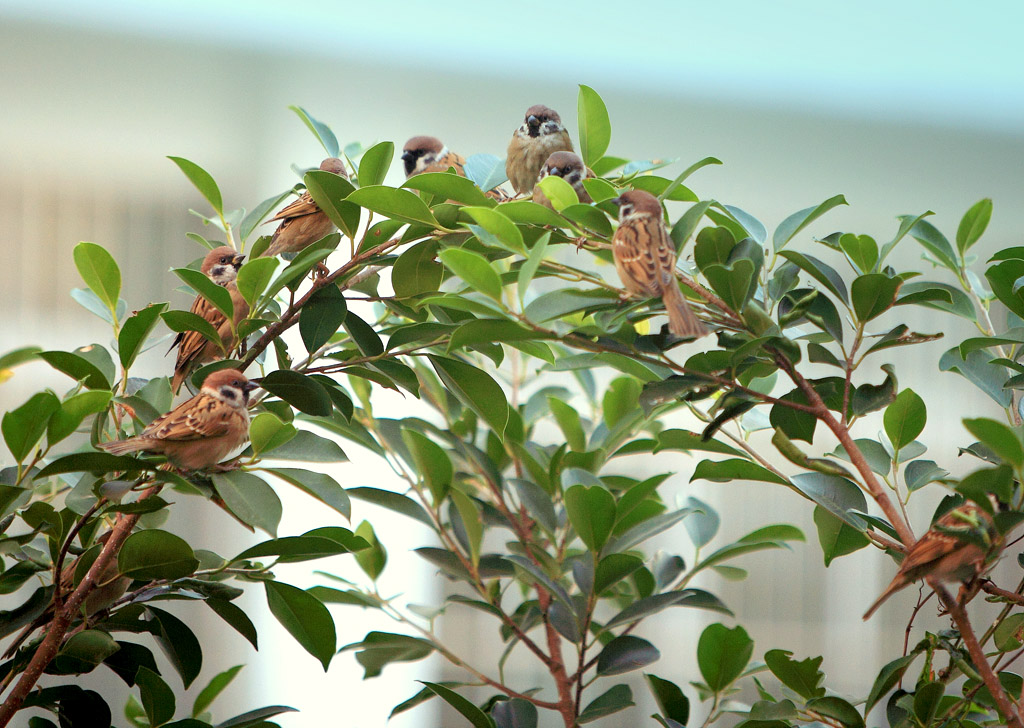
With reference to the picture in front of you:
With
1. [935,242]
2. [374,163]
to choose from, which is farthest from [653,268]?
[935,242]

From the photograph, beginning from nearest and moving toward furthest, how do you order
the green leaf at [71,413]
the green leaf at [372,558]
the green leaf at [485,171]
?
the green leaf at [71,413] → the green leaf at [485,171] → the green leaf at [372,558]

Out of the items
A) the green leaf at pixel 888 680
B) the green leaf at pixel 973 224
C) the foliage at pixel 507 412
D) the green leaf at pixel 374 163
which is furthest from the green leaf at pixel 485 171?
the green leaf at pixel 888 680

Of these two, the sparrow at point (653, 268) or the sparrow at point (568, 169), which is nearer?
the sparrow at point (653, 268)

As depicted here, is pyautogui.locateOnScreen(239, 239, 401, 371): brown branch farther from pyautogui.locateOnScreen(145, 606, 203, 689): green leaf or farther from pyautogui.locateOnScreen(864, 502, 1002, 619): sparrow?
pyautogui.locateOnScreen(864, 502, 1002, 619): sparrow

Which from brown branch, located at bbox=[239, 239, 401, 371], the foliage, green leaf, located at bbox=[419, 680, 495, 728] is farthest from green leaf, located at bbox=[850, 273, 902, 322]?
green leaf, located at bbox=[419, 680, 495, 728]

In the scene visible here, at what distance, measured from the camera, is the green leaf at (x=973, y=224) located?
31.1 inches

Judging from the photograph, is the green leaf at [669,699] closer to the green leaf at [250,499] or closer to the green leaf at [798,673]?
the green leaf at [798,673]

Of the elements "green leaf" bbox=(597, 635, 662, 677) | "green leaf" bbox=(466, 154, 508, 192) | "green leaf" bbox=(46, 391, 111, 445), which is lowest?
"green leaf" bbox=(597, 635, 662, 677)

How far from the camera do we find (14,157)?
267 centimetres

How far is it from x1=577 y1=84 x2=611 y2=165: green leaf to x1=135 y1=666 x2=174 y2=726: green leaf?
0.59m

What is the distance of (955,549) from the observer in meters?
0.56

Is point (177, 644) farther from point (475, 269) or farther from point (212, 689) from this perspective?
point (475, 269)

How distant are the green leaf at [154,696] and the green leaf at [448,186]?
0.47m

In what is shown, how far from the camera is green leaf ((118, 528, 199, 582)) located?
2.07 ft
